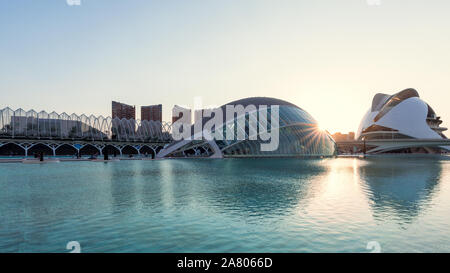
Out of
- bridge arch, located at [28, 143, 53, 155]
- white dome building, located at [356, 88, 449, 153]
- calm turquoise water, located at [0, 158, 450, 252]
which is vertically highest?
white dome building, located at [356, 88, 449, 153]

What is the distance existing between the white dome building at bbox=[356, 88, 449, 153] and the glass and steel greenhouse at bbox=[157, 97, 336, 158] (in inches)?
2418

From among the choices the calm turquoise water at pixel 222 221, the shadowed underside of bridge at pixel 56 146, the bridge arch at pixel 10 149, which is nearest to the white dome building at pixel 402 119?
the shadowed underside of bridge at pixel 56 146

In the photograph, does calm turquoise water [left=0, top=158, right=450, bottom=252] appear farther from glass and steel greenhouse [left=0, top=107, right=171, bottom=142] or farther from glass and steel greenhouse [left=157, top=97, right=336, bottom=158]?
glass and steel greenhouse [left=0, top=107, right=171, bottom=142]

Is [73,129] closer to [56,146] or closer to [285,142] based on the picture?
[56,146]

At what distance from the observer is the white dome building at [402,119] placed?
12181 cm

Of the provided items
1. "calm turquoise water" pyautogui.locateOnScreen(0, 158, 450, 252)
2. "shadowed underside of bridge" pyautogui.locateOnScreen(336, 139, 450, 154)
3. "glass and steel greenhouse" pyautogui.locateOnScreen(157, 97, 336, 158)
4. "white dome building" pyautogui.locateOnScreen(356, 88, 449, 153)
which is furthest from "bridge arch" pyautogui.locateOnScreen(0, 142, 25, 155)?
"white dome building" pyautogui.locateOnScreen(356, 88, 449, 153)

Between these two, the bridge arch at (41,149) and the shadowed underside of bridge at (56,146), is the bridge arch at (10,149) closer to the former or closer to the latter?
the shadowed underside of bridge at (56,146)

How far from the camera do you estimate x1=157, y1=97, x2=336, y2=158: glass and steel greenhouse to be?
225 feet

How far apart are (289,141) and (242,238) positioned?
62.6 meters

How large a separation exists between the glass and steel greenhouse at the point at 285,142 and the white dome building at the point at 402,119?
61.4 meters

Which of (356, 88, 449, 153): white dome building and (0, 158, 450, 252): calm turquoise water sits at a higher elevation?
(356, 88, 449, 153): white dome building

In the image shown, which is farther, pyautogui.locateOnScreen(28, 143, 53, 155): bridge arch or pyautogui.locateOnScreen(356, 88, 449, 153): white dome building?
pyautogui.locateOnScreen(356, 88, 449, 153): white dome building
